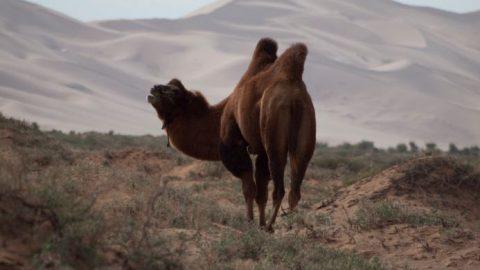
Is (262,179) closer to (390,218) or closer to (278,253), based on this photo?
(390,218)

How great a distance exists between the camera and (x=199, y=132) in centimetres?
1233

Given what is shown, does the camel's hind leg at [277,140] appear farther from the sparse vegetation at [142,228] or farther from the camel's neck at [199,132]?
the camel's neck at [199,132]

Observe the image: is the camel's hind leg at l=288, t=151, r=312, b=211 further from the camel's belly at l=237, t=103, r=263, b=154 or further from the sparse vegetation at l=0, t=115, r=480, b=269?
the camel's belly at l=237, t=103, r=263, b=154

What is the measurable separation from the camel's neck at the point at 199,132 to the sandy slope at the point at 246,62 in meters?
66.3


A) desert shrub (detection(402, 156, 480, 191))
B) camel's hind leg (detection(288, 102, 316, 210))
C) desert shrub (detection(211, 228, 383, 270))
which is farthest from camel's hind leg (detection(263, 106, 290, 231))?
desert shrub (detection(402, 156, 480, 191))

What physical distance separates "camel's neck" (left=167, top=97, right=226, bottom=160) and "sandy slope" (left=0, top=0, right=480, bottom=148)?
217ft

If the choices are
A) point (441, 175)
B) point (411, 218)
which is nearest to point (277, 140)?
point (411, 218)

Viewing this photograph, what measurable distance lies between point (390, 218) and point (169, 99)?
3.49m

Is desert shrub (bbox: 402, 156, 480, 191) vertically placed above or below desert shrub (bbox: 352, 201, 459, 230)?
below

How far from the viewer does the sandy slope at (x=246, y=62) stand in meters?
97.2

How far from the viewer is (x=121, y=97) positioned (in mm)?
109688

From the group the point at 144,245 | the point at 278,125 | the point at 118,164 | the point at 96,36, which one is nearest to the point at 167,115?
the point at 278,125

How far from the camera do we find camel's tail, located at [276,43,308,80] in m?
10.4

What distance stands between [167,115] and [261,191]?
2.12 metres
